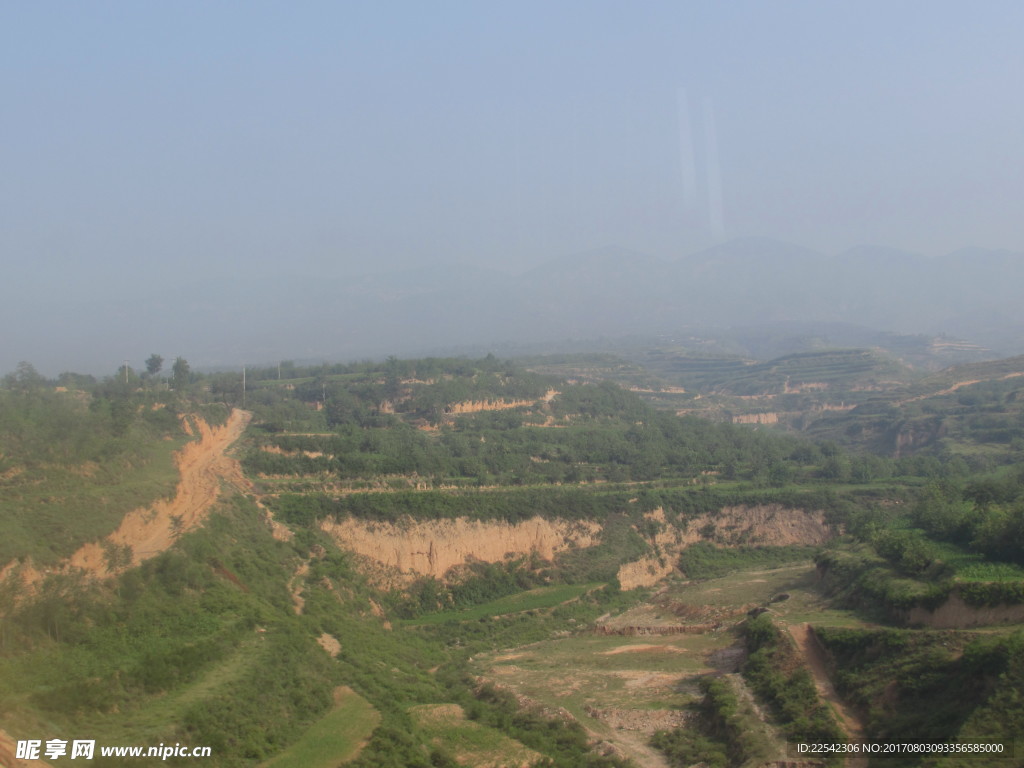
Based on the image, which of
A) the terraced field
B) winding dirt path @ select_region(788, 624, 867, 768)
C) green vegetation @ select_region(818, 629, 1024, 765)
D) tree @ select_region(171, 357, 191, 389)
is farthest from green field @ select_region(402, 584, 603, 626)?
tree @ select_region(171, 357, 191, 389)

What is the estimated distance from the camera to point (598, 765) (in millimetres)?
18984

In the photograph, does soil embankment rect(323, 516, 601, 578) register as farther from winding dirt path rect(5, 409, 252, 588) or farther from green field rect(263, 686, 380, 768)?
green field rect(263, 686, 380, 768)

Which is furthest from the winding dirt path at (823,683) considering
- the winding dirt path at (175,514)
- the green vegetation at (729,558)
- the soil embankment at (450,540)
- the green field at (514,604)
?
the green vegetation at (729,558)

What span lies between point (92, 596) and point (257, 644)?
3.93 meters

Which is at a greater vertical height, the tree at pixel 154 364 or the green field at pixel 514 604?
the tree at pixel 154 364

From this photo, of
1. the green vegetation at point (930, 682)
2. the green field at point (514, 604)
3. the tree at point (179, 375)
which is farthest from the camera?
the tree at point (179, 375)

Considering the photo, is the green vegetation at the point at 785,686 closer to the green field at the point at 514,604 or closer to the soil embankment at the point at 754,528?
the green field at the point at 514,604

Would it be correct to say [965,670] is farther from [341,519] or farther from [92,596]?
[341,519]

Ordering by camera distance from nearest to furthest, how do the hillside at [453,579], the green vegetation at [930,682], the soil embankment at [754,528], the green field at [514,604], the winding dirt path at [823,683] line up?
1. the green vegetation at [930,682]
2. the hillside at [453,579]
3. the winding dirt path at [823,683]
4. the green field at [514,604]
5. the soil embankment at [754,528]

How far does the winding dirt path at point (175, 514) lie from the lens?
21.6m

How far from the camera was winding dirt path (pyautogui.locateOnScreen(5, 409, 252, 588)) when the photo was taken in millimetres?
21609

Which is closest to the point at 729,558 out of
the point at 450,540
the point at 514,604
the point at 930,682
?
the point at 514,604

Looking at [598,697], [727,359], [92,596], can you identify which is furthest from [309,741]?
[727,359]

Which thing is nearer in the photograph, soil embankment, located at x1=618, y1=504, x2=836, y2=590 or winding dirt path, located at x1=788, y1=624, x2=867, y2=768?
winding dirt path, located at x1=788, y1=624, x2=867, y2=768
